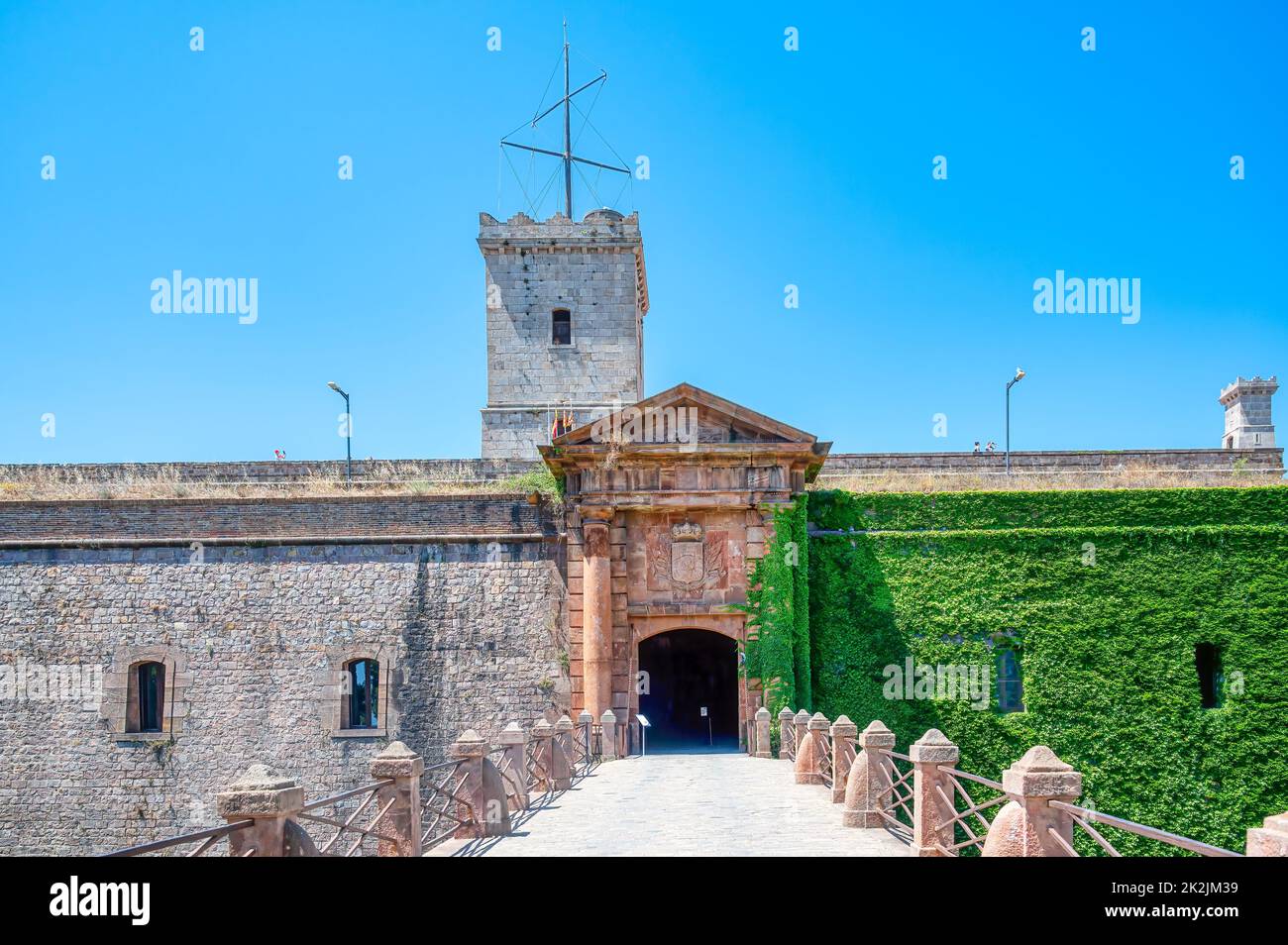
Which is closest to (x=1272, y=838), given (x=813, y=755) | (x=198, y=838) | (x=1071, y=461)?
(x=198, y=838)

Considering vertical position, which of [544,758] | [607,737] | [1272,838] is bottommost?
[607,737]

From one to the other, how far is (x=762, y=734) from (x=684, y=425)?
6837 mm

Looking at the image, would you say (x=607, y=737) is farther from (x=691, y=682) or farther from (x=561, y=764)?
(x=691, y=682)

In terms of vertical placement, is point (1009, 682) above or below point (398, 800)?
below

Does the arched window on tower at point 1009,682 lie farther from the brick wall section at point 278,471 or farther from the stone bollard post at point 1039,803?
the stone bollard post at point 1039,803

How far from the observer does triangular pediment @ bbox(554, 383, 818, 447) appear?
67.2ft

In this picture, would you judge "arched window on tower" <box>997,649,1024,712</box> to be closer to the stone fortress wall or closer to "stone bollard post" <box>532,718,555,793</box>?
the stone fortress wall

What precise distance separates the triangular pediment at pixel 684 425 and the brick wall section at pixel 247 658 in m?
3.66

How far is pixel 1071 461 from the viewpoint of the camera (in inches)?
1105

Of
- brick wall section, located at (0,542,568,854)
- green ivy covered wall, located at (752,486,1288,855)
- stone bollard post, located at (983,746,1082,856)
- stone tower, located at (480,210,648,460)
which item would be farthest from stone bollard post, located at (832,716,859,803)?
stone tower, located at (480,210,648,460)

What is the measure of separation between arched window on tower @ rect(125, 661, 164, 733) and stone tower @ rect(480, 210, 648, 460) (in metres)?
12.8

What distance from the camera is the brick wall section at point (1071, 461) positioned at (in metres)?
27.8

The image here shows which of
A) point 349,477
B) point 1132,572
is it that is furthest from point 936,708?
point 349,477
